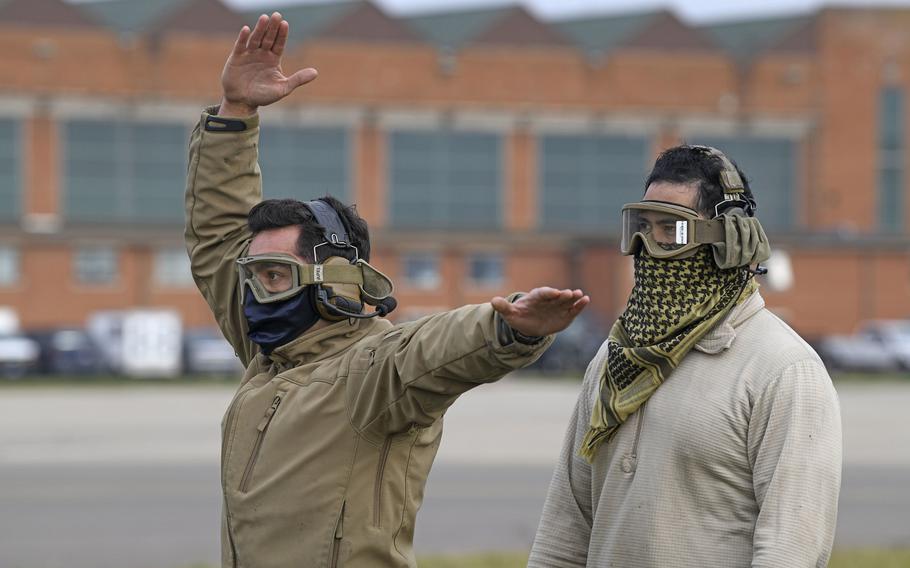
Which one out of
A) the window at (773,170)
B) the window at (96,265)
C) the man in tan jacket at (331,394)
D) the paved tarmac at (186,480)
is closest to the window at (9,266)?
the window at (96,265)

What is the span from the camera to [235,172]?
180 inches

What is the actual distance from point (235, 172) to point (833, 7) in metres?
65.1

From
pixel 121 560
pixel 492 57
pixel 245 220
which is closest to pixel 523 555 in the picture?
pixel 121 560

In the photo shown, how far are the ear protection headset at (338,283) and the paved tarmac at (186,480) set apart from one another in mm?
6361

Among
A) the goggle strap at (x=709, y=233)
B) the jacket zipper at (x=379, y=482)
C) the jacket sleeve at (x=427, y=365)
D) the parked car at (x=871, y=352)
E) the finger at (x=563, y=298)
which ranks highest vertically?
the goggle strap at (x=709, y=233)

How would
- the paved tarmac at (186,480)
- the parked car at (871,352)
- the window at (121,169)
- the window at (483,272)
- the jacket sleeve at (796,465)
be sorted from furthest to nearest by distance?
the window at (121,169) → the window at (483,272) → the parked car at (871,352) → the paved tarmac at (186,480) → the jacket sleeve at (796,465)

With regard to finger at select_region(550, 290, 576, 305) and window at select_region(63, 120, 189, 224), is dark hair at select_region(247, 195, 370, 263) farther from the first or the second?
window at select_region(63, 120, 189, 224)

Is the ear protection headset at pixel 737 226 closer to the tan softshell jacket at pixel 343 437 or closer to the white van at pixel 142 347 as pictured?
the tan softshell jacket at pixel 343 437

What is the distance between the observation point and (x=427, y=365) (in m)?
3.46

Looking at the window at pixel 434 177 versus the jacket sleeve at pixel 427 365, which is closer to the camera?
the jacket sleeve at pixel 427 365

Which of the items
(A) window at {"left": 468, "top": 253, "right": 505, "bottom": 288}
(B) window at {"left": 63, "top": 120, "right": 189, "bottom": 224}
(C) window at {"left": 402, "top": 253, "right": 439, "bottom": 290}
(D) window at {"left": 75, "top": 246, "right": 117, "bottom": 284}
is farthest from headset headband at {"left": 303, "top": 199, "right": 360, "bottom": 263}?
(B) window at {"left": 63, "top": 120, "right": 189, "bottom": 224}

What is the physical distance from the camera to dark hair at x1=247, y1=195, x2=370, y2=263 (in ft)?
12.9

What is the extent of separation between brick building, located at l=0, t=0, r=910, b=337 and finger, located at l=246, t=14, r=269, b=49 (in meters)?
49.4

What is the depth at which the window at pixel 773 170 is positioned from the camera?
63.5 metres
